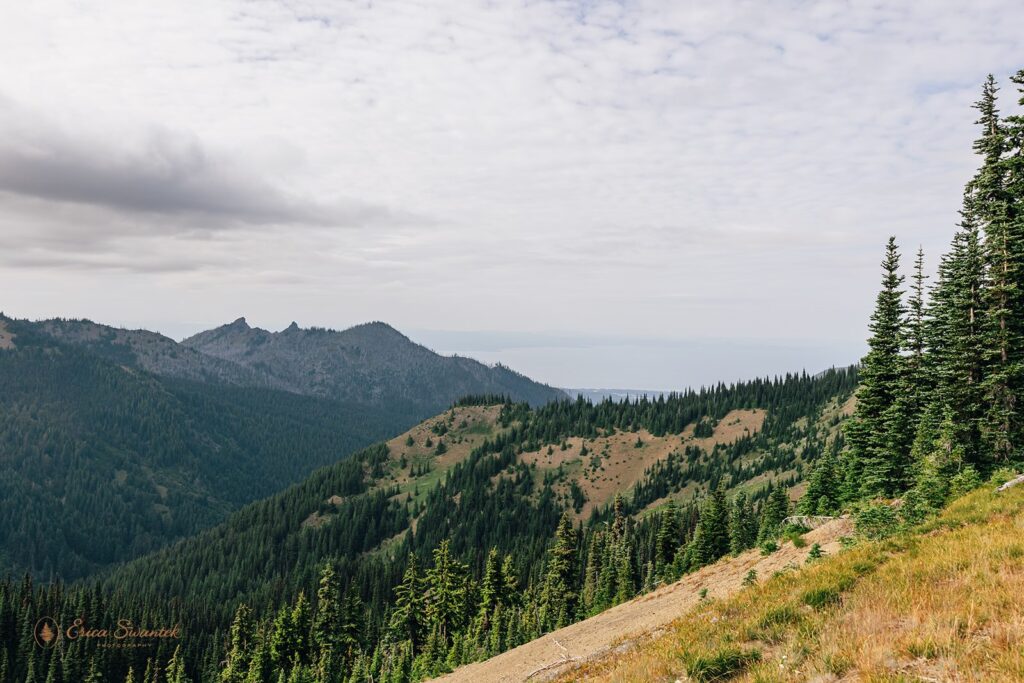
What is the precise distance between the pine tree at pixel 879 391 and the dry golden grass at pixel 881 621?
2334 centimetres

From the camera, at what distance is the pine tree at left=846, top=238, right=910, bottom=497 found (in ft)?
131

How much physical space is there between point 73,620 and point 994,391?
157474mm

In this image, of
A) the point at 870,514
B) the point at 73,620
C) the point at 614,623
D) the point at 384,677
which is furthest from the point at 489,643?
the point at 73,620

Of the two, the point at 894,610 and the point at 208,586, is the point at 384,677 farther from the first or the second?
the point at 208,586

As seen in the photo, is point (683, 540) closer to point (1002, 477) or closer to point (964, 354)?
point (964, 354)

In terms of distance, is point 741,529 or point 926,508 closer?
point 926,508

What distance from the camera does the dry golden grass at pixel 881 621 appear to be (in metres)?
9.27

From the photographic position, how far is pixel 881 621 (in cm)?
1125

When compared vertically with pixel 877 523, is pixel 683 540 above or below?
below

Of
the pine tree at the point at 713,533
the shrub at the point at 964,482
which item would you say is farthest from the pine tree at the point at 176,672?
the shrub at the point at 964,482

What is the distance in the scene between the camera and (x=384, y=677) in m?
72.2

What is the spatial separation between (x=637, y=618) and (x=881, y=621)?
24.6 meters

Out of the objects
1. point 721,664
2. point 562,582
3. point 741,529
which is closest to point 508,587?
point 562,582

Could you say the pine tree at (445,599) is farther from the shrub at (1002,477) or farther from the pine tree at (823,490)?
the shrub at (1002,477)
